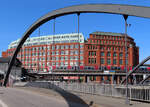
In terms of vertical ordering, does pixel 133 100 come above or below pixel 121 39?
below

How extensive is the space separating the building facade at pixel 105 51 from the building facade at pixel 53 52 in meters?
3.86

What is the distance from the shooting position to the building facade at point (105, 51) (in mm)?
108062

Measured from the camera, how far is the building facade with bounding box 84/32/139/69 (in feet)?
355

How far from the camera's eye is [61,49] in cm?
11381

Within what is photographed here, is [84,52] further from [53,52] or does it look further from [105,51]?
[53,52]

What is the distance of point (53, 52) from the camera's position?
116 meters

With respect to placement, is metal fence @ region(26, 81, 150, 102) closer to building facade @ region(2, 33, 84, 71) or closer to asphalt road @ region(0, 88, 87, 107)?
asphalt road @ region(0, 88, 87, 107)

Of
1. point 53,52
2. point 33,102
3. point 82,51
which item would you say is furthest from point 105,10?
point 53,52

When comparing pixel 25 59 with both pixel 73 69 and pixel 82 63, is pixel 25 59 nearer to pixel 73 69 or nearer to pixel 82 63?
pixel 82 63

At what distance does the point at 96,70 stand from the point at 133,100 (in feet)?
231

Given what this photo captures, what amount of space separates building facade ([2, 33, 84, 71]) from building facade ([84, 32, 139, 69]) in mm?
3858

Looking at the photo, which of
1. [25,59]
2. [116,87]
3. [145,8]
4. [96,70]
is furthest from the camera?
[25,59]

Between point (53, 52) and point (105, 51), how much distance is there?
86.9 feet

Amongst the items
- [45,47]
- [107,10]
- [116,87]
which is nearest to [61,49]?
[45,47]
